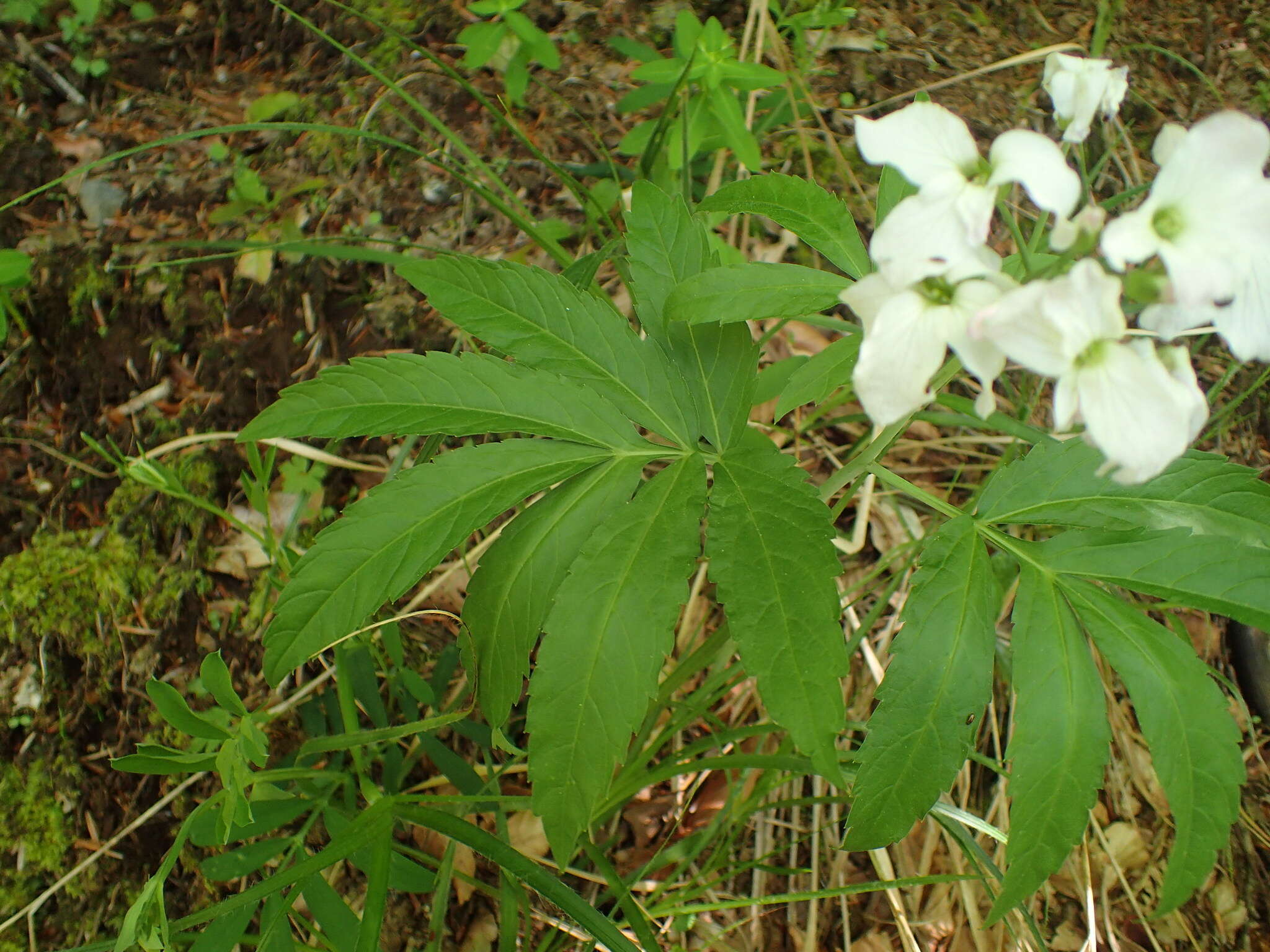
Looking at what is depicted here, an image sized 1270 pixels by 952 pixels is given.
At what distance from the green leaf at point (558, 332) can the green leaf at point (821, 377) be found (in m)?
0.15

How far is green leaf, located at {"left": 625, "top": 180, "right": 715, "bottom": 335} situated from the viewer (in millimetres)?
1256

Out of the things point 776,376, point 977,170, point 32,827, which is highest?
point 977,170

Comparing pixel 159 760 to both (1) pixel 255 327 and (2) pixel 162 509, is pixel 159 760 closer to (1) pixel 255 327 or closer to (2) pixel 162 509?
(2) pixel 162 509

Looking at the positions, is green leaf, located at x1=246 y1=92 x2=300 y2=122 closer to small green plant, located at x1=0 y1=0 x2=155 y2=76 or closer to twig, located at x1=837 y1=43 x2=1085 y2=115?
small green plant, located at x1=0 y1=0 x2=155 y2=76

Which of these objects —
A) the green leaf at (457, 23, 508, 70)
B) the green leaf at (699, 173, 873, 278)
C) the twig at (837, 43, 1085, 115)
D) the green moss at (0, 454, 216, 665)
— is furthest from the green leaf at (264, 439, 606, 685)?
the twig at (837, 43, 1085, 115)

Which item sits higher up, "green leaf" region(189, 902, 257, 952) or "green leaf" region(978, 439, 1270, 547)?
"green leaf" region(978, 439, 1270, 547)

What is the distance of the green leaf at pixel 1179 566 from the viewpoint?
105cm

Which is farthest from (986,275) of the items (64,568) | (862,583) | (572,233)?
(64,568)

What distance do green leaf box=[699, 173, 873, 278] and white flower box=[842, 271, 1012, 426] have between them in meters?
0.36

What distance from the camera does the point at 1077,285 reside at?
777mm

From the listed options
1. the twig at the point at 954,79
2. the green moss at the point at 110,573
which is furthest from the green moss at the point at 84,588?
the twig at the point at 954,79

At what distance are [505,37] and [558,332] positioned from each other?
1.34 metres

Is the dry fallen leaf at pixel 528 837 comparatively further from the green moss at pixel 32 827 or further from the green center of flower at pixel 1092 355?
the green center of flower at pixel 1092 355

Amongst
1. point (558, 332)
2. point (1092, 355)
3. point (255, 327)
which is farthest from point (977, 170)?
point (255, 327)
